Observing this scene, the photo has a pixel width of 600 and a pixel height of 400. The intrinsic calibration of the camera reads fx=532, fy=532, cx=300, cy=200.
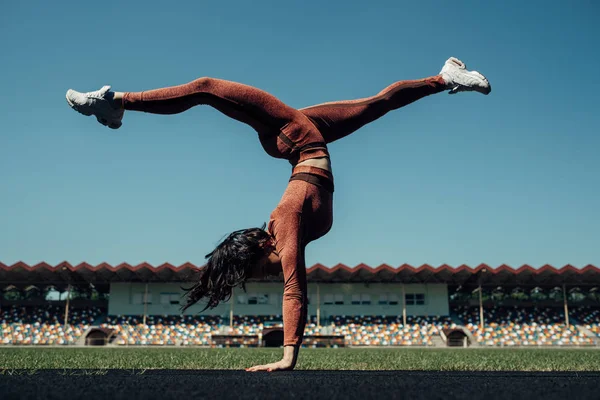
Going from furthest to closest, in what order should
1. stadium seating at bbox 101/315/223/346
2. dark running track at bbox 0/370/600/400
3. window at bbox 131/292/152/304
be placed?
window at bbox 131/292/152/304 < stadium seating at bbox 101/315/223/346 < dark running track at bbox 0/370/600/400

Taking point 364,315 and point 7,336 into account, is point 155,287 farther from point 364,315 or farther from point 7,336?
point 364,315

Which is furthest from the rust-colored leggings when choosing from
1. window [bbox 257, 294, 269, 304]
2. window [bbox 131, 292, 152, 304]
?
window [bbox 131, 292, 152, 304]

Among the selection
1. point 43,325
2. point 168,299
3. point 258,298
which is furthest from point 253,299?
point 43,325

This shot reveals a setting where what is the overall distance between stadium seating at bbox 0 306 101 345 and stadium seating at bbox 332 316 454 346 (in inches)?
583

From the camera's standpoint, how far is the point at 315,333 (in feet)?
97.0

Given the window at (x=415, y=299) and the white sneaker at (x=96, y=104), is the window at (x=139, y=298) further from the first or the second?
the white sneaker at (x=96, y=104)

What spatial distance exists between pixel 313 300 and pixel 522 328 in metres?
12.0

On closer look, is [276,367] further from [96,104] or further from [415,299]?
[415,299]

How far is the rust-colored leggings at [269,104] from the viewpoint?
319cm

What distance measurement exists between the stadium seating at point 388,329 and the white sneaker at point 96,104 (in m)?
26.7

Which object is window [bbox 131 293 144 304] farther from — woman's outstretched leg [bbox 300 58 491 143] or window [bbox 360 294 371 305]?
woman's outstretched leg [bbox 300 58 491 143]

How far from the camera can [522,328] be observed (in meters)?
30.1

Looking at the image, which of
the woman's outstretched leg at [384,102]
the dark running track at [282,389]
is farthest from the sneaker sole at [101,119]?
the dark running track at [282,389]

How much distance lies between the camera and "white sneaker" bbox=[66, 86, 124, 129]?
318 centimetres
